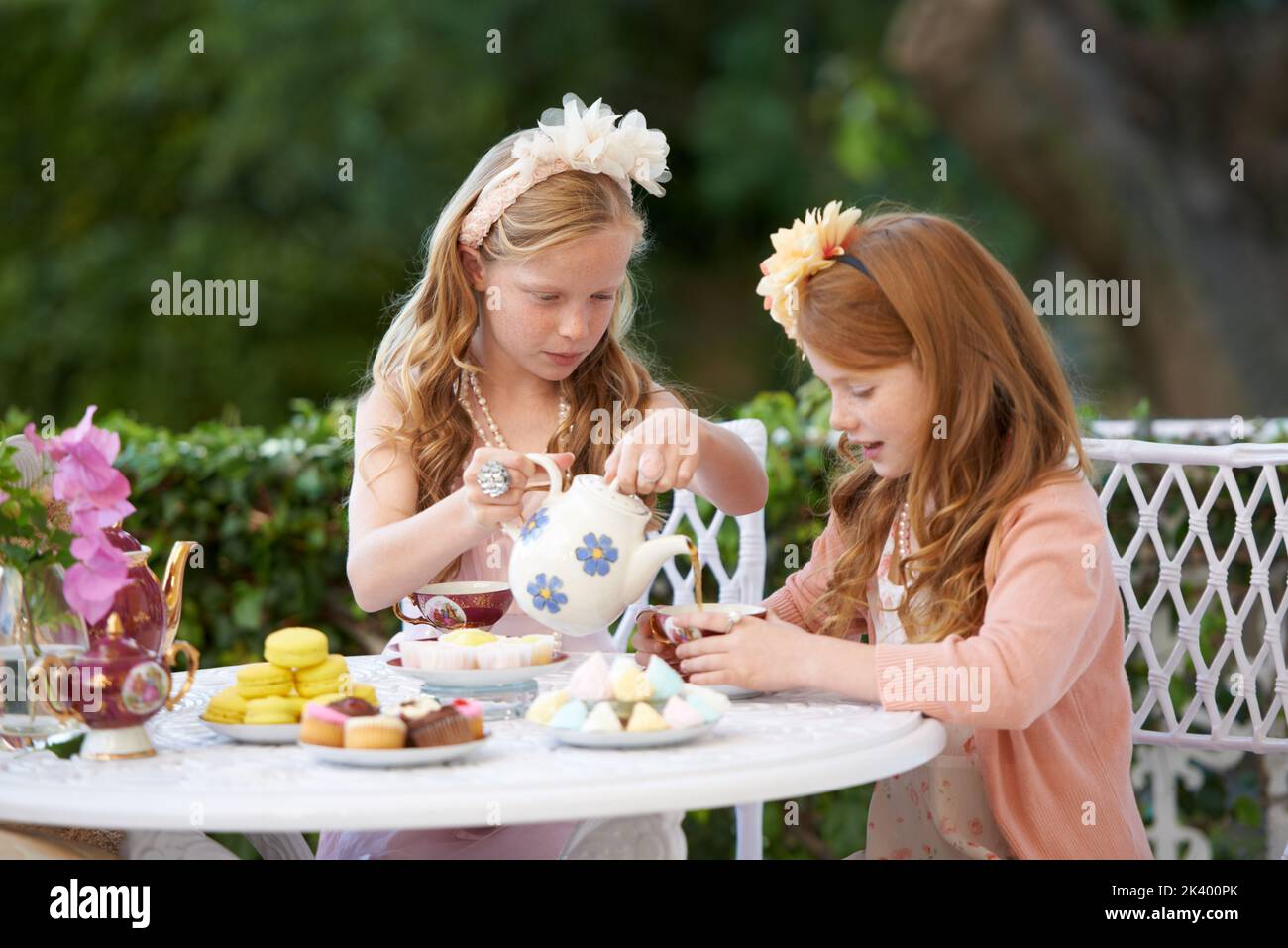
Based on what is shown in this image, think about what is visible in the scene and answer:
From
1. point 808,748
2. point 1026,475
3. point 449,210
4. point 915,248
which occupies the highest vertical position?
point 449,210

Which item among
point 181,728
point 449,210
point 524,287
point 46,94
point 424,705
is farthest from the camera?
point 46,94

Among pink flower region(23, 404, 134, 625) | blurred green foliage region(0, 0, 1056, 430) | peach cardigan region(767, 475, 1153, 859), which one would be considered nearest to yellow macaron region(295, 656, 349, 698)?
pink flower region(23, 404, 134, 625)

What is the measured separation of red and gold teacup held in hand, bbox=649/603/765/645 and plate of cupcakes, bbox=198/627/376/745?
0.45 m

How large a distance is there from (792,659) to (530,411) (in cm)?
96

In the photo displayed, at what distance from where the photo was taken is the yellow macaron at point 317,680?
190cm

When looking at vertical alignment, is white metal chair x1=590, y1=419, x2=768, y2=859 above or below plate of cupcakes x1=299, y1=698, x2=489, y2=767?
above

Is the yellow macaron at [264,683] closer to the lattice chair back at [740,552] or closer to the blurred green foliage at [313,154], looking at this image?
the lattice chair back at [740,552]

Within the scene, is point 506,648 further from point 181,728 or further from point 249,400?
point 249,400

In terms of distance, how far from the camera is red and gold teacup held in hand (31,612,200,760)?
5.78 feet

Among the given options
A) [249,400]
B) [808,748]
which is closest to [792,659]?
[808,748]

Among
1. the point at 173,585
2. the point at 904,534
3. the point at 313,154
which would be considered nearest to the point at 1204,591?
the point at 904,534

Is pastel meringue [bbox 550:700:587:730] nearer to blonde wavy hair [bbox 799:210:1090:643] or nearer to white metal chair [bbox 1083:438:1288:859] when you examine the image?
blonde wavy hair [bbox 799:210:1090:643]

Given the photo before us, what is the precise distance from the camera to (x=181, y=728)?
196 centimetres

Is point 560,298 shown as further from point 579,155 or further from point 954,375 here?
point 954,375
